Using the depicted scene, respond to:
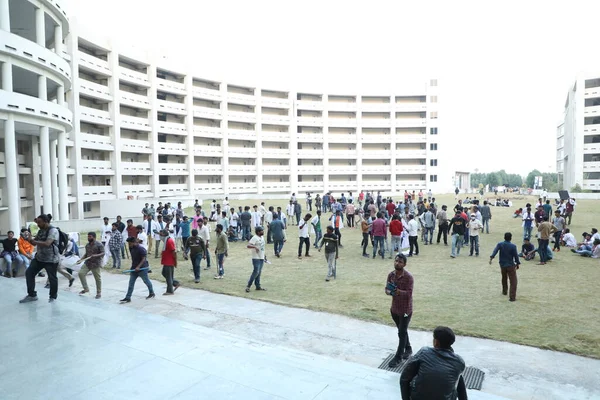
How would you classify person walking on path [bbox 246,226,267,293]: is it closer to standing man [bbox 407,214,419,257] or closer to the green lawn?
the green lawn

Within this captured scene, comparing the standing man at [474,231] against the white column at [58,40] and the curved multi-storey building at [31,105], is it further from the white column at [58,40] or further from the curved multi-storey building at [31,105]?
the white column at [58,40]

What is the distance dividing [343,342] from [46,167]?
2036 cm

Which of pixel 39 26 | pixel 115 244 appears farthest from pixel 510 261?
pixel 39 26

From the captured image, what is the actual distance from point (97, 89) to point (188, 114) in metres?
13.1

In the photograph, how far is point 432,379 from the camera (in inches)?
139

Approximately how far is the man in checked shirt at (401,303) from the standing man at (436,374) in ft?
9.30

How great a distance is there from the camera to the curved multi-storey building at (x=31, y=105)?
18.2m

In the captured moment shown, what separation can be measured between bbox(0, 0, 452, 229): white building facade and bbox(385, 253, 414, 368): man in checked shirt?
19.0 m

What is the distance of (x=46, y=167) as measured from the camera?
2152 centimetres

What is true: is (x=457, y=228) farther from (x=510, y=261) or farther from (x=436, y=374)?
(x=436, y=374)

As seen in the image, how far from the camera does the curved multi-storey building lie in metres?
18.2

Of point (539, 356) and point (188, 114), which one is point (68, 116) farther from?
point (188, 114)

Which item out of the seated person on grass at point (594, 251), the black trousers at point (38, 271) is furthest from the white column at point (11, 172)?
the seated person on grass at point (594, 251)

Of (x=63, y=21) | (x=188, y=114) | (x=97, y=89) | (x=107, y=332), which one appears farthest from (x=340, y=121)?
(x=107, y=332)
